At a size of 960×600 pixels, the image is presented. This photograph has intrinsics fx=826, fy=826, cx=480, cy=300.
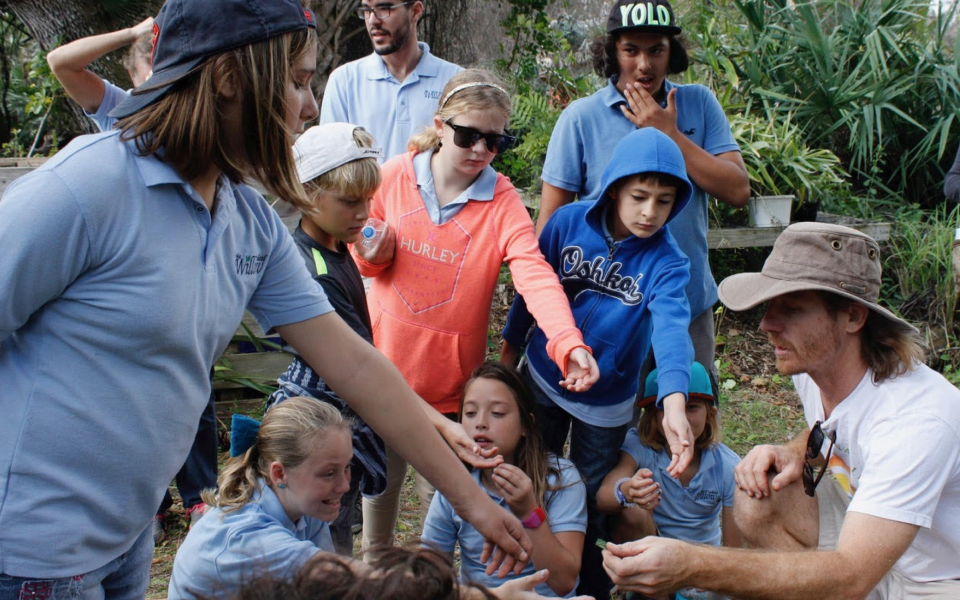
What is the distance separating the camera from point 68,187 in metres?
1.37

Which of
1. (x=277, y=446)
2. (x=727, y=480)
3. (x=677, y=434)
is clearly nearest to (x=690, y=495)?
(x=727, y=480)

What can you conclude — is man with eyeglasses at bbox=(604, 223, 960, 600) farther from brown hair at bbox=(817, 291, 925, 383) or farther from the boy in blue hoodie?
the boy in blue hoodie

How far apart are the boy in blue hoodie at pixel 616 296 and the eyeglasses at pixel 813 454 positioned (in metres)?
0.43

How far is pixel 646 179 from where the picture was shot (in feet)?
9.65

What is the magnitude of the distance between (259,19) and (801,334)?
1748mm

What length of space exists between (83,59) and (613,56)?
2.28 metres

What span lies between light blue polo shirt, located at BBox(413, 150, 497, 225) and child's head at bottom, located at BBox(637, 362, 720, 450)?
966 mm

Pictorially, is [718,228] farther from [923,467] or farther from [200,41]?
[200,41]

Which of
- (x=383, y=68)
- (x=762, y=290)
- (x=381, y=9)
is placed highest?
(x=381, y=9)

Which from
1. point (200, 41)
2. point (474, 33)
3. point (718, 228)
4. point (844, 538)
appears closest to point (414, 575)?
point (200, 41)

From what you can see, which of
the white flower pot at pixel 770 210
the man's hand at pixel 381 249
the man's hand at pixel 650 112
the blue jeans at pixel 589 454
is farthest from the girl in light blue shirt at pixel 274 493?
the white flower pot at pixel 770 210

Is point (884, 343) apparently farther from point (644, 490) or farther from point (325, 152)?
point (325, 152)

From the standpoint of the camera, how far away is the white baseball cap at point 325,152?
2.77 metres

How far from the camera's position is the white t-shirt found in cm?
214
